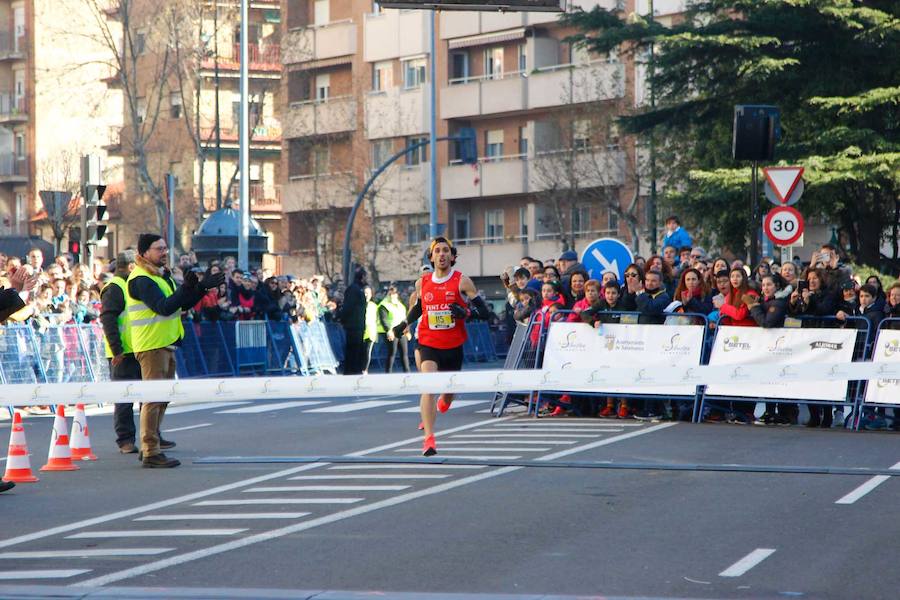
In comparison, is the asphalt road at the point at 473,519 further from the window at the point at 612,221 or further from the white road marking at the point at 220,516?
the window at the point at 612,221

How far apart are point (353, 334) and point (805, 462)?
1457cm

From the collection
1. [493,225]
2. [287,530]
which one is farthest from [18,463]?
[493,225]

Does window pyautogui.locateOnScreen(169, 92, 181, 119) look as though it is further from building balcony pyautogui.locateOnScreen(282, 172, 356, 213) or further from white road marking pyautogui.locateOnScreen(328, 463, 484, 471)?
white road marking pyautogui.locateOnScreen(328, 463, 484, 471)

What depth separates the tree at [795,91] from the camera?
34500 millimetres

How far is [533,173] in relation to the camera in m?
63.9

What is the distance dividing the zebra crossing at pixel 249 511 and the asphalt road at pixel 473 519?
25 millimetres

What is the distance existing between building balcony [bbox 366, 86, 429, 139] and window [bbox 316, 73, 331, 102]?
354 centimetres

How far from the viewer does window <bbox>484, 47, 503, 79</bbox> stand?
65.8 m

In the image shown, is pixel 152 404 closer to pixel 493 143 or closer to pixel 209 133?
pixel 493 143

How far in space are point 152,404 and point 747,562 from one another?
6.62 meters

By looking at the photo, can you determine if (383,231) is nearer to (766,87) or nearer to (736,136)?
(766,87)

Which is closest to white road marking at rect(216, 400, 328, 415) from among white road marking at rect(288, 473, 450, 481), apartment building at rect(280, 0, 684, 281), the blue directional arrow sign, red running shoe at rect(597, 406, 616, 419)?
the blue directional arrow sign

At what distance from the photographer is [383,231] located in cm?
6900

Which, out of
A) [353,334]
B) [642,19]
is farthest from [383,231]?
[353,334]
